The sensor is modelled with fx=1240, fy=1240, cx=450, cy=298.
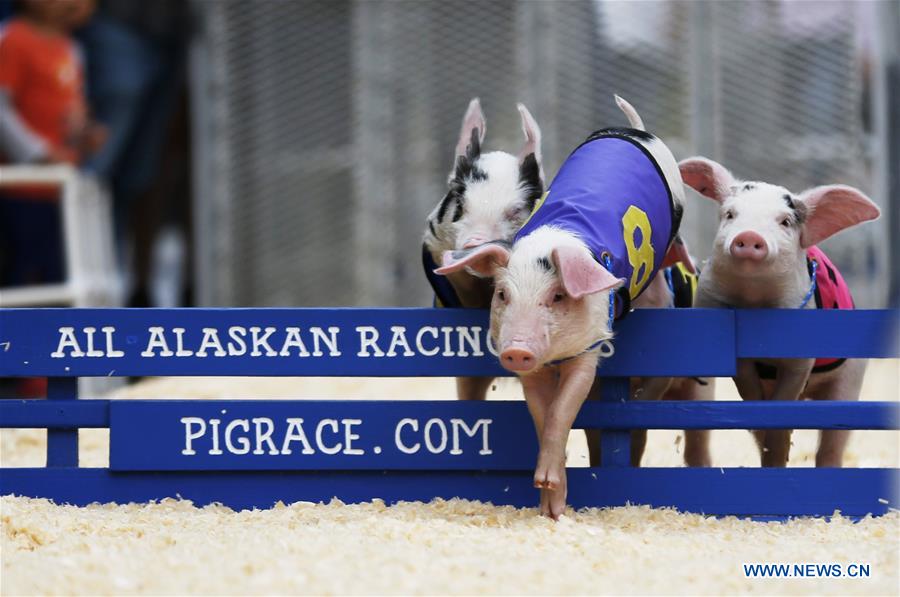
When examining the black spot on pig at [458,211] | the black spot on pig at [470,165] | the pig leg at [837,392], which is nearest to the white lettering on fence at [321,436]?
the black spot on pig at [458,211]

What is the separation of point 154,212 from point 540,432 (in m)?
6.64

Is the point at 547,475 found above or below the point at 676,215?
below

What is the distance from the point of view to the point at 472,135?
148 inches

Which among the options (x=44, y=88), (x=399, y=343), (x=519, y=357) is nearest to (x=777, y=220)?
(x=519, y=357)

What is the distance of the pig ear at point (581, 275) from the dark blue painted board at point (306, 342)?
0.45m

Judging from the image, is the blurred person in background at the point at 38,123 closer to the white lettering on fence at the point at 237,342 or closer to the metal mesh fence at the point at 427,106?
the metal mesh fence at the point at 427,106

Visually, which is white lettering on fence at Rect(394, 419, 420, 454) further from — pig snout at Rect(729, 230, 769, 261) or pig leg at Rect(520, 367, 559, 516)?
pig snout at Rect(729, 230, 769, 261)

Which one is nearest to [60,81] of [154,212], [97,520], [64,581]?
[154,212]

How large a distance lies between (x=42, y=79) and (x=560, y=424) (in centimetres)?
510

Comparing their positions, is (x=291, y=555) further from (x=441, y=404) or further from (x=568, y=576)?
(x=441, y=404)

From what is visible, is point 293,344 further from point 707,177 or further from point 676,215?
point 707,177

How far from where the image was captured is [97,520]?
3.18 metres

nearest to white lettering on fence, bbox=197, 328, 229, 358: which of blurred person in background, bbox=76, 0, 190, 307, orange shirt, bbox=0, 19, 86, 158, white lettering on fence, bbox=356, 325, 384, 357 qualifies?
white lettering on fence, bbox=356, 325, 384, 357

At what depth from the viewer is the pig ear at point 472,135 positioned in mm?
3727
